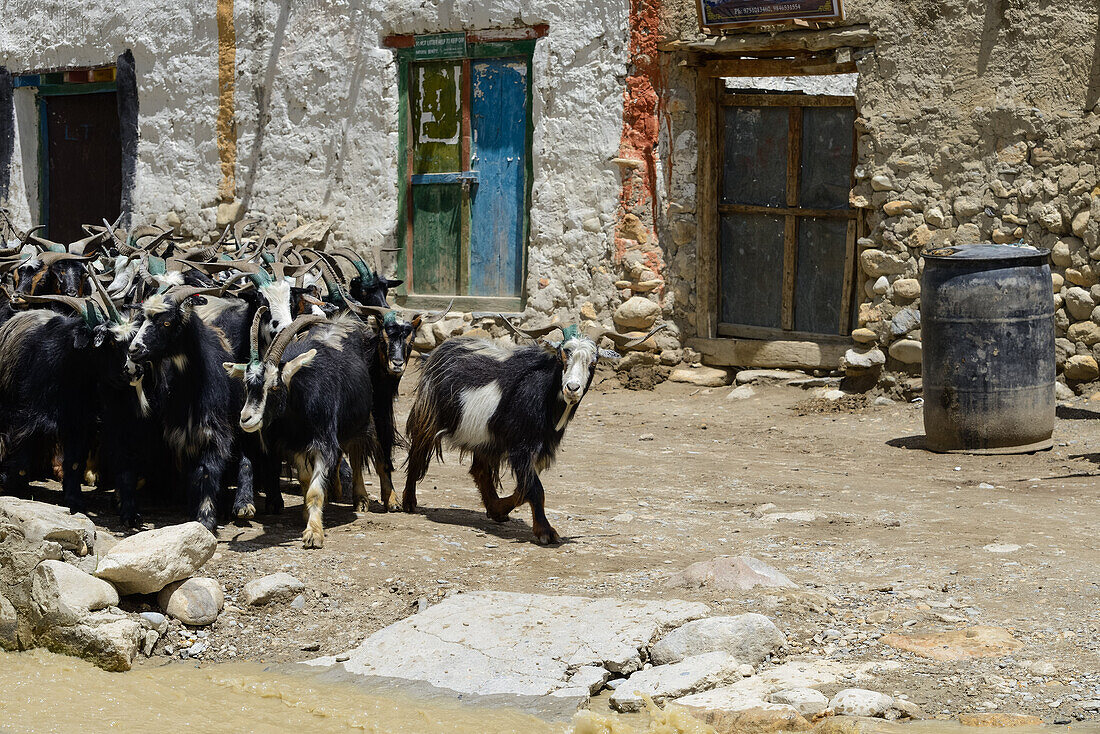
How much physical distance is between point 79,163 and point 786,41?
8.40 metres

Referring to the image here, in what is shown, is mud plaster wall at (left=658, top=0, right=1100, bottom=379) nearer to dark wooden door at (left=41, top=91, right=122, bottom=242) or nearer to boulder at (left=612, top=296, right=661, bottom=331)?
boulder at (left=612, top=296, right=661, bottom=331)

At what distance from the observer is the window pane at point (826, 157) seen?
31.9ft

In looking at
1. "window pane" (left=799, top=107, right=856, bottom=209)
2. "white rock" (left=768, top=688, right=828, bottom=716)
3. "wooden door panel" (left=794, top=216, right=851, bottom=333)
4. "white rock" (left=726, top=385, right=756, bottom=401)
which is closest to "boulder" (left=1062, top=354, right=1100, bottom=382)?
"wooden door panel" (left=794, top=216, right=851, bottom=333)

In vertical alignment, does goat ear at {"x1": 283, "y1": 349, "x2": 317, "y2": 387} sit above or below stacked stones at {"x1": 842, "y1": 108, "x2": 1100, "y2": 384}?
below

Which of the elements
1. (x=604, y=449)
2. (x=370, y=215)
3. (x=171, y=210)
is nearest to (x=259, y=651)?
(x=604, y=449)

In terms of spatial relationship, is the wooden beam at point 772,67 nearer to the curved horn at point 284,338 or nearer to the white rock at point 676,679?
the curved horn at point 284,338

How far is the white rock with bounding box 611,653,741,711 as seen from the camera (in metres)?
4.21

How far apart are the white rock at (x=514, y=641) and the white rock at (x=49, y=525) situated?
47.6 inches

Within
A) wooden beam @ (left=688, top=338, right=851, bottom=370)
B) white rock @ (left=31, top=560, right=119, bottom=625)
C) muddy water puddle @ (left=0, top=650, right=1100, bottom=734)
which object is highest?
wooden beam @ (left=688, top=338, right=851, bottom=370)

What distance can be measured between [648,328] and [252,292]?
4.18 metres

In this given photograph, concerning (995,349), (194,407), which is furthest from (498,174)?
(194,407)

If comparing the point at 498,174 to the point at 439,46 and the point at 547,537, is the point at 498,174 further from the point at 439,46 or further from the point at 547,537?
the point at 547,537

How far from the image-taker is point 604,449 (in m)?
8.40

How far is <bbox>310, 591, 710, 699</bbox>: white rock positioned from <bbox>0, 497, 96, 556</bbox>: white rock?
1208 mm
